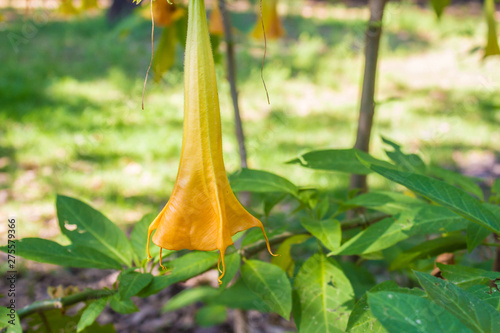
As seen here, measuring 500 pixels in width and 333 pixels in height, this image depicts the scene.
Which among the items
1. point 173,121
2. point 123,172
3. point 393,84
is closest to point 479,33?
point 393,84

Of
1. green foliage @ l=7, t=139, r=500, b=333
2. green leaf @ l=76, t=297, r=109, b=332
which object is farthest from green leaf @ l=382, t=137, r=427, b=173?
green leaf @ l=76, t=297, r=109, b=332

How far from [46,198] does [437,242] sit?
2104 millimetres

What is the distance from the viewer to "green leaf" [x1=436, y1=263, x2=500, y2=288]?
546 mm

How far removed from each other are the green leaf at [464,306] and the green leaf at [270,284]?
0.19 metres

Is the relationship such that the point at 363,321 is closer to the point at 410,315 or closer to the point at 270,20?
the point at 410,315

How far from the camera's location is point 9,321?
520mm

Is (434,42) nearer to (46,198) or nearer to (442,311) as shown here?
(46,198)

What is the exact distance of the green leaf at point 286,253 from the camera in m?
0.74

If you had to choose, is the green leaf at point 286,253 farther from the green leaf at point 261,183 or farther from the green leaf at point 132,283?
the green leaf at point 132,283

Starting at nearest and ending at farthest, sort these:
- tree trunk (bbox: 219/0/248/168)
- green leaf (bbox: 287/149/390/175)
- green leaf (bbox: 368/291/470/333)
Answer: green leaf (bbox: 368/291/470/333) → green leaf (bbox: 287/149/390/175) → tree trunk (bbox: 219/0/248/168)

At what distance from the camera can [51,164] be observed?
103 inches

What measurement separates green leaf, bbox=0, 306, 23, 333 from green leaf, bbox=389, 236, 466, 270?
547mm

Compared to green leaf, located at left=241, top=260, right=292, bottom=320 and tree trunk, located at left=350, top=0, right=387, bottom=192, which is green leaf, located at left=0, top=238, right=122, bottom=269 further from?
tree trunk, located at left=350, top=0, right=387, bottom=192

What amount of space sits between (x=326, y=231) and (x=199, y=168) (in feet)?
0.85
